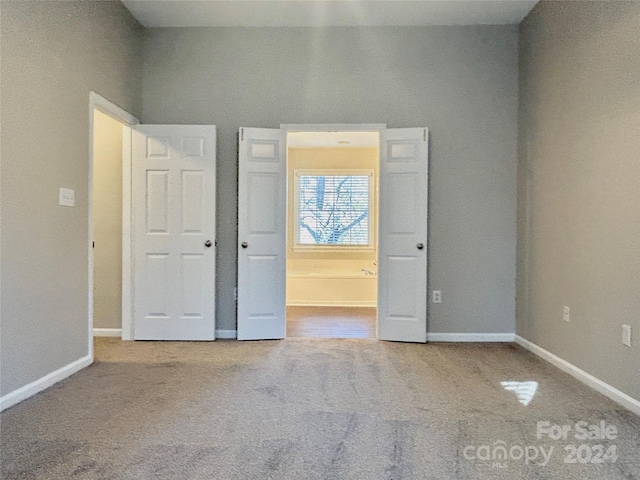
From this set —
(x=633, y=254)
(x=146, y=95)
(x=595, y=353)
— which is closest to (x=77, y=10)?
(x=146, y=95)

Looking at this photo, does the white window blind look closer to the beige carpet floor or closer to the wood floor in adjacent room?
the wood floor in adjacent room

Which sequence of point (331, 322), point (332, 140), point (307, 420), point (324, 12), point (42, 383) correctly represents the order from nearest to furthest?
1. point (307, 420)
2. point (42, 383)
3. point (324, 12)
4. point (331, 322)
5. point (332, 140)

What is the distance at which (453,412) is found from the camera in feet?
8.27

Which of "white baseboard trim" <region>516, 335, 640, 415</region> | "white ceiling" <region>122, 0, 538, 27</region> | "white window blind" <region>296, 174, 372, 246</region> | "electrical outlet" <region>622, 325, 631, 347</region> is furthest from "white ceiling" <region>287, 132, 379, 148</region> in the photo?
"electrical outlet" <region>622, 325, 631, 347</region>

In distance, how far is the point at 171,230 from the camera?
4.22m

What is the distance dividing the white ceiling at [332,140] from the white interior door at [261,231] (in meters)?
2.30

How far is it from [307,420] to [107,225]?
9.87 feet

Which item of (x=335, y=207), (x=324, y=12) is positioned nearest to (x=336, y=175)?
(x=335, y=207)

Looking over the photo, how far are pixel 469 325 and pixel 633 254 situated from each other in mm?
1876

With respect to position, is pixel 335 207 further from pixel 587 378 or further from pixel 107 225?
pixel 587 378

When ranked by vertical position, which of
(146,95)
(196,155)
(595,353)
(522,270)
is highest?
(146,95)

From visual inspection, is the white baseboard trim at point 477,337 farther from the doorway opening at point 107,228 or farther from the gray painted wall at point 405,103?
the doorway opening at point 107,228

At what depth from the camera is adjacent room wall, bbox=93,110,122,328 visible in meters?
4.34

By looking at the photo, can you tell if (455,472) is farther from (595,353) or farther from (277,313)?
(277,313)
